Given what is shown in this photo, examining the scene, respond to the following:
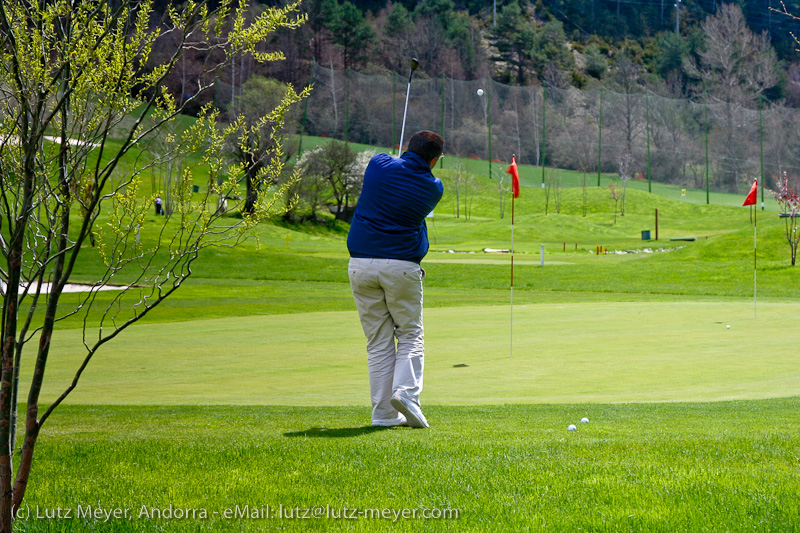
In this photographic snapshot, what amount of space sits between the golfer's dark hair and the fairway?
2.26 meters

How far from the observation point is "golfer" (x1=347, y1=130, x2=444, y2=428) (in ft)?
20.6

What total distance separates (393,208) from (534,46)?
10892cm

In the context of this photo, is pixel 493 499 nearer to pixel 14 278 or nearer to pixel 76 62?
pixel 14 278

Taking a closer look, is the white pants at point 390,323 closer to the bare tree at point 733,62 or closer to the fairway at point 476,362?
the fairway at point 476,362

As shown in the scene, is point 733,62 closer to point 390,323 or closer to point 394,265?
point 390,323

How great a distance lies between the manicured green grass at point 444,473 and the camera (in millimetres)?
3689

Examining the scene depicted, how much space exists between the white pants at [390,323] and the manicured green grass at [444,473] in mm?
330

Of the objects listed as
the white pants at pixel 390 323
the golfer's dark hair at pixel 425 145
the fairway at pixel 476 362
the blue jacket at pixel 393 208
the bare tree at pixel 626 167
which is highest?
the bare tree at pixel 626 167

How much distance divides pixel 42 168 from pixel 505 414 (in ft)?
15.3

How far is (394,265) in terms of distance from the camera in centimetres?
623

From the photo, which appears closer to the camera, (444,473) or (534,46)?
(444,473)
